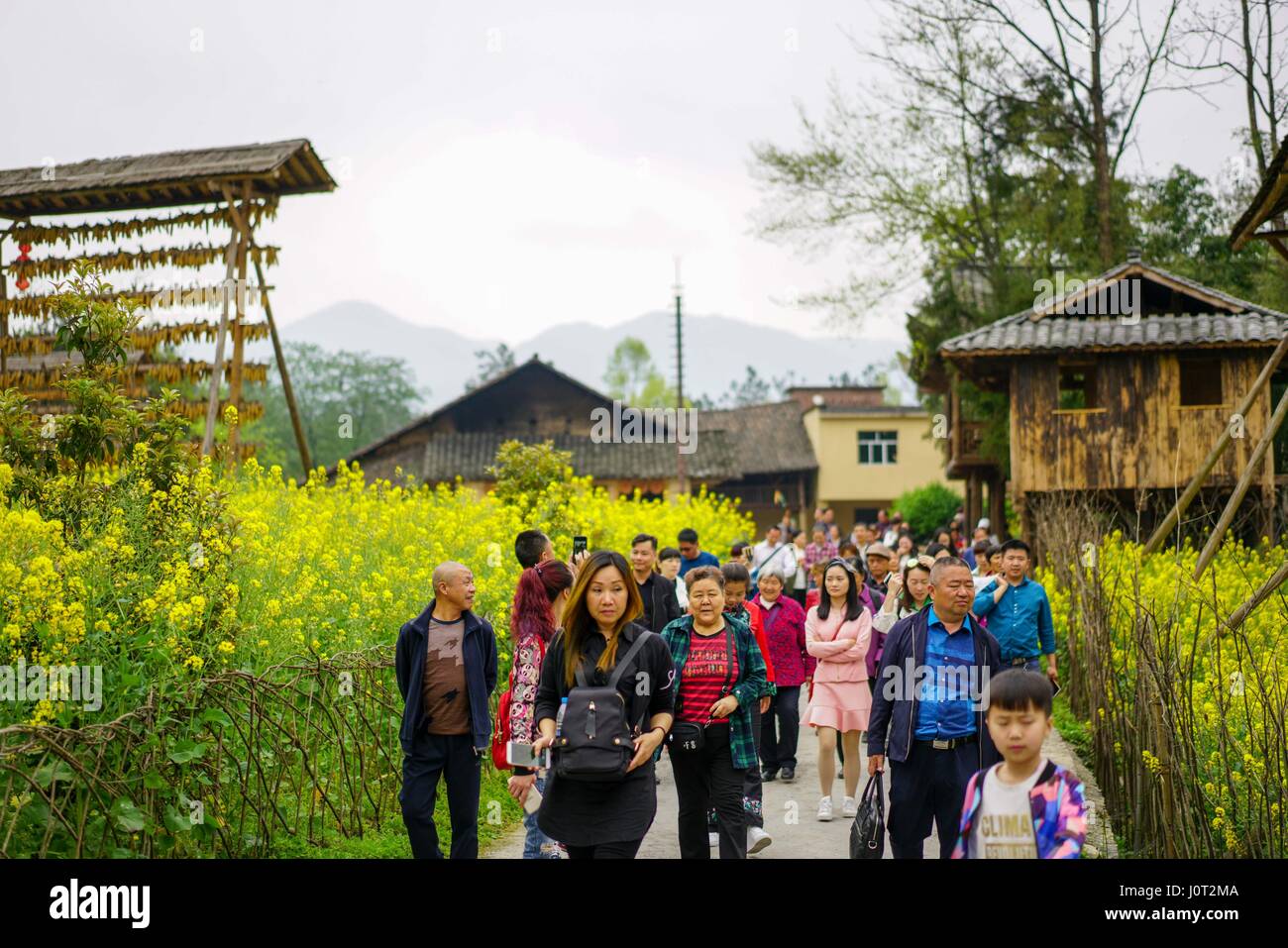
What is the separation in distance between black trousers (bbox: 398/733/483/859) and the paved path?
3.85 ft

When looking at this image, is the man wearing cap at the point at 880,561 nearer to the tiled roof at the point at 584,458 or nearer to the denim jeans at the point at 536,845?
the denim jeans at the point at 536,845

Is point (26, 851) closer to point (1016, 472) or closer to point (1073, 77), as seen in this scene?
point (1016, 472)

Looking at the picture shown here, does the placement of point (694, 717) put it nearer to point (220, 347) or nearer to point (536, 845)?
point (536, 845)

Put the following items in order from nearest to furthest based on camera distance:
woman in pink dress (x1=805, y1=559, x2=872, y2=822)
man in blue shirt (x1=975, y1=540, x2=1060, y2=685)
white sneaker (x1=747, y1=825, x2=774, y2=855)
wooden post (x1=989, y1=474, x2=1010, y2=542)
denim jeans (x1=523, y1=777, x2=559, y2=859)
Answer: denim jeans (x1=523, y1=777, x2=559, y2=859) < white sneaker (x1=747, y1=825, x2=774, y2=855) < woman in pink dress (x1=805, y1=559, x2=872, y2=822) < man in blue shirt (x1=975, y1=540, x2=1060, y2=685) < wooden post (x1=989, y1=474, x2=1010, y2=542)

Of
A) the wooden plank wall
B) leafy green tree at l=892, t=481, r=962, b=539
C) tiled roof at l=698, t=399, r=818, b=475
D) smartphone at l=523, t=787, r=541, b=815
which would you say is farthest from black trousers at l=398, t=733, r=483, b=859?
tiled roof at l=698, t=399, r=818, b=475

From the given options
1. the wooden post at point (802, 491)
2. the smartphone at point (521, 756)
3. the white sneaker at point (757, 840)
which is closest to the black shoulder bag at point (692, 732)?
the smartphone at point (521, 756)

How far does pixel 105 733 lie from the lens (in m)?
6.25

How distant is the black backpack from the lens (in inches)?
210

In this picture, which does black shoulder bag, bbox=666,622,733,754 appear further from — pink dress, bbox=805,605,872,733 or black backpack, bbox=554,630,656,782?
pink dress, bbox=805,605,872,733

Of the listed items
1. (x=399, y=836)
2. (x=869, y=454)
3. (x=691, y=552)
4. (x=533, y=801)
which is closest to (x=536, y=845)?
(x=533, y=801)

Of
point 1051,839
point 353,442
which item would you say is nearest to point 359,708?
point 1051,839

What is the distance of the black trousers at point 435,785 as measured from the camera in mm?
6824

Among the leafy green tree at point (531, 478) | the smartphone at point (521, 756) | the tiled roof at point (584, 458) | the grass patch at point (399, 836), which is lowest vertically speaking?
the grass patch at point (399, 836)
